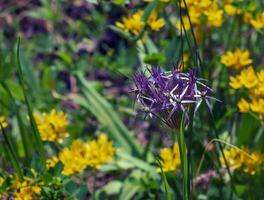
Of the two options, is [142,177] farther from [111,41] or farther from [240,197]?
[111,41]

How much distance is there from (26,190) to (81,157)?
0.23 metres

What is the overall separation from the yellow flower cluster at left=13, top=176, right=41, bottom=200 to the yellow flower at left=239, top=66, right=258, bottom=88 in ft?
2.11

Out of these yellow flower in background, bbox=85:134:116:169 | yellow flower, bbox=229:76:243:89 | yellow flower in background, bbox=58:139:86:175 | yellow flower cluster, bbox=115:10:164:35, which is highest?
yellow flower cluster, bbox=115:10:164:35

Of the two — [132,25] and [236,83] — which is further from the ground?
[132,25]

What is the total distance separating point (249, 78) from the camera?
1963 millimetres

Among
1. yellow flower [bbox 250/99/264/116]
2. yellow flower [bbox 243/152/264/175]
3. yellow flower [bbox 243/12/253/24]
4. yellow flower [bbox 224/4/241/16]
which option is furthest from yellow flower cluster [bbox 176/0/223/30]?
yellow flower [bbox 243/152/264/175]

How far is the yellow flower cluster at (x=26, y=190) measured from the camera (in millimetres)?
1724

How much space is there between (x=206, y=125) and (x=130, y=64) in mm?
744

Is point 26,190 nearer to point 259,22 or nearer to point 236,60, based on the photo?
point 236,60

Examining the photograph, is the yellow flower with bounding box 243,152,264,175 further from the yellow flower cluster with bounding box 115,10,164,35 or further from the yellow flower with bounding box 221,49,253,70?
the yellow flower cluster with bounding box 115,10,164,35

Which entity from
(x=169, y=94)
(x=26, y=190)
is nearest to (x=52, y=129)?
(x=26, y=190)

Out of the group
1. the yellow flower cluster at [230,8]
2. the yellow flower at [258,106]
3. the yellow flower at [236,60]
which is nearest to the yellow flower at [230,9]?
the yellow flower cluster at [230,8]

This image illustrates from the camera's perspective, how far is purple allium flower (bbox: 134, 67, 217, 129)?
1.43m

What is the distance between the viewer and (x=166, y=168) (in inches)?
76.5
